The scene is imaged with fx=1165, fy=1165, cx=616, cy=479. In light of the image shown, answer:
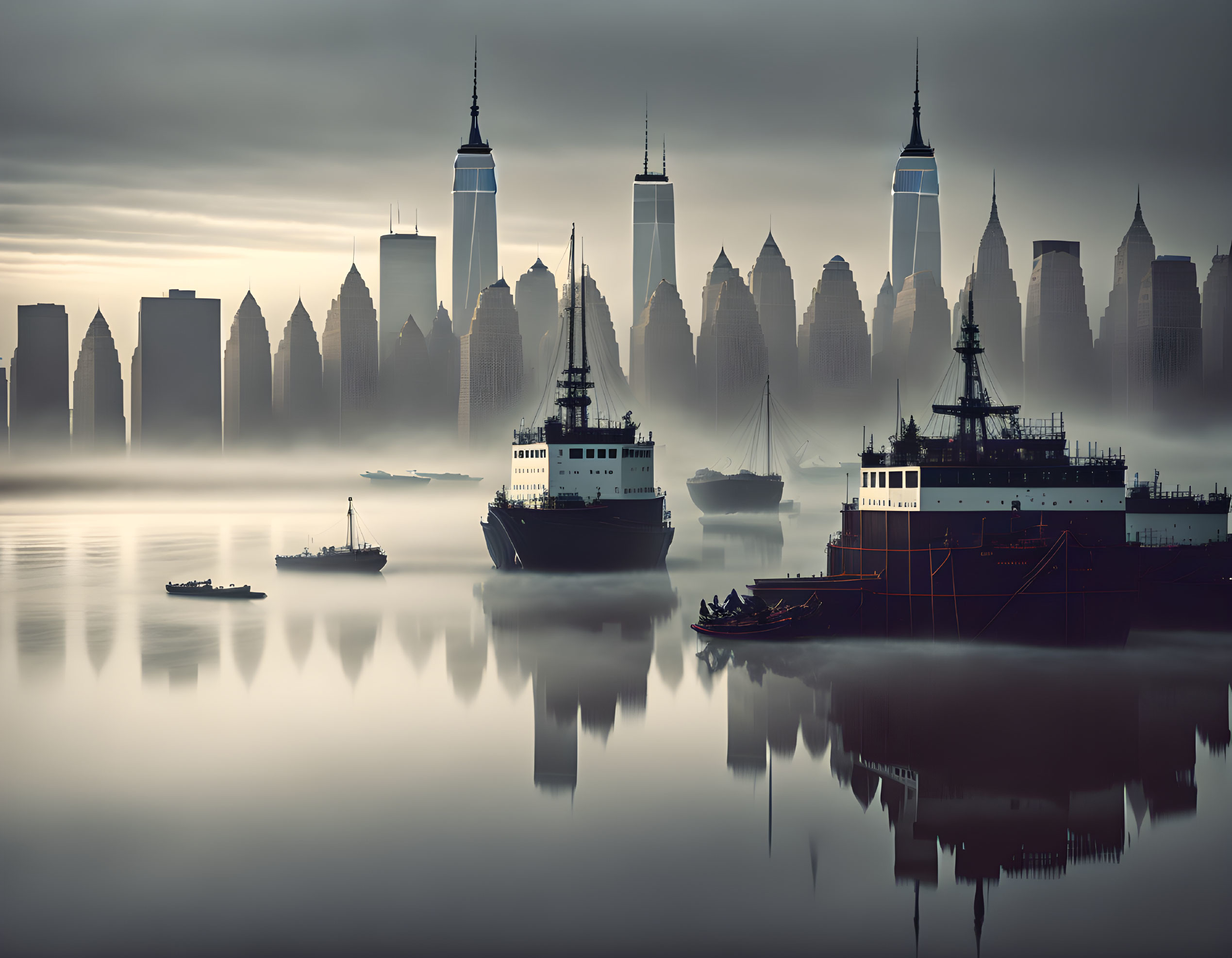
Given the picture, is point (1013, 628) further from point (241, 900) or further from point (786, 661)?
point (241, 900)

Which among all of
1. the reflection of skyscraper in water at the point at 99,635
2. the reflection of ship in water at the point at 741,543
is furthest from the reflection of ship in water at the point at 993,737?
the reflection of ship in water at the point at 741,543

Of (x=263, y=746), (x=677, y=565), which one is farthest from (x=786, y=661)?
(x=677, y=565)

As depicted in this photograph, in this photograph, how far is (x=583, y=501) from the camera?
3189 inches

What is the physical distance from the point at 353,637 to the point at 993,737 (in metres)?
38.7

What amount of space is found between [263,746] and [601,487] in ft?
143

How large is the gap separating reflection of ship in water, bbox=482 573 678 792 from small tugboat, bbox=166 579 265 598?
18.3m

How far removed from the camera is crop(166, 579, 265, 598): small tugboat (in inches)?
3514

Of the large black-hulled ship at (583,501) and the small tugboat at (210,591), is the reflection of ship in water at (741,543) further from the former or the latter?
the small tugboat at (210,591)

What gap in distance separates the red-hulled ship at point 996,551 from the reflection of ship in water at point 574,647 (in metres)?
10.8

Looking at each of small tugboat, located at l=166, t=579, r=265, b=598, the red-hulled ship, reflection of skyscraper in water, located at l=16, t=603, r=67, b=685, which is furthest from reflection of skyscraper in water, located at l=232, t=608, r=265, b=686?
the red-hulled ship

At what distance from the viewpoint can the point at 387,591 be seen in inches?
3533

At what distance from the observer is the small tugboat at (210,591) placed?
89.2m

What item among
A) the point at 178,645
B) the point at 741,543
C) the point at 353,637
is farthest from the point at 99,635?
the point at 741,543

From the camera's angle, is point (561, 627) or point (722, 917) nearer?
point (722, 917)
